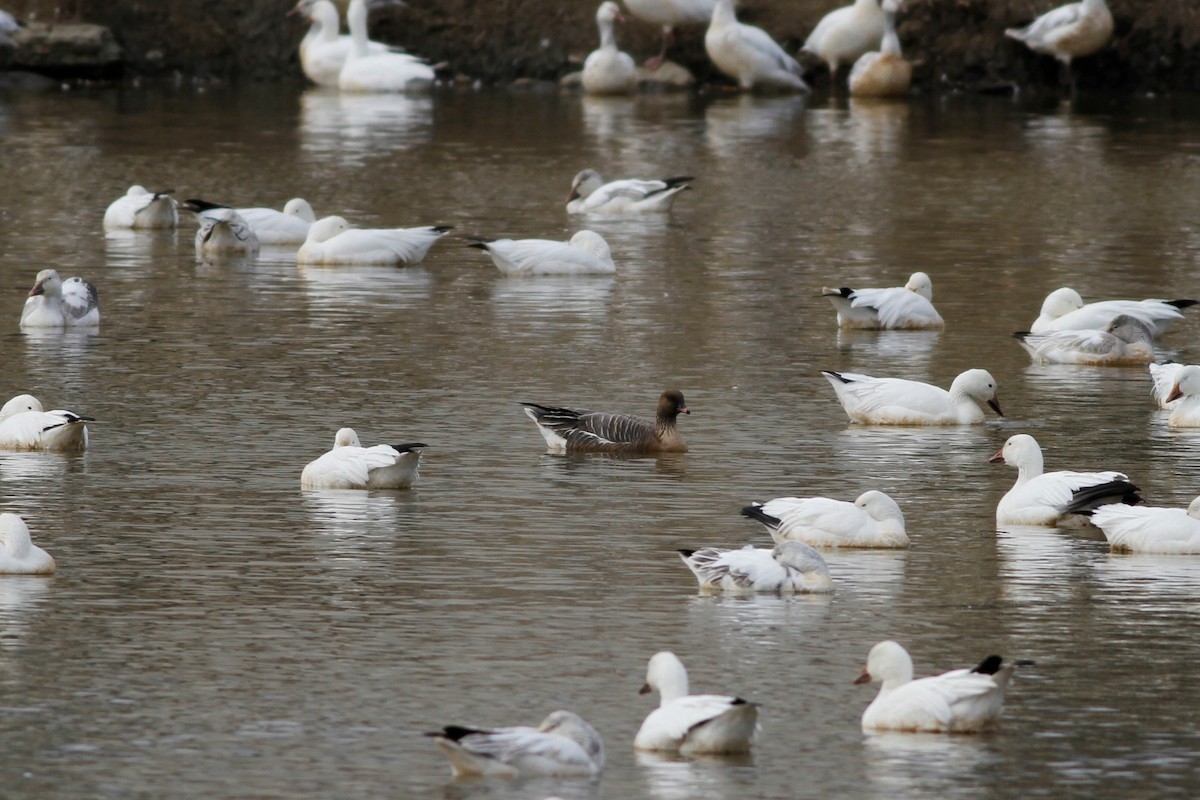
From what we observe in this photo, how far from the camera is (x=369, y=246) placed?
23.2m

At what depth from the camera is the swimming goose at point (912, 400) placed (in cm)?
1512

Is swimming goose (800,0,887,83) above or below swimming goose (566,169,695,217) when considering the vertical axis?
above

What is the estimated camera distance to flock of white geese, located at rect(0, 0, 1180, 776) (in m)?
8.27

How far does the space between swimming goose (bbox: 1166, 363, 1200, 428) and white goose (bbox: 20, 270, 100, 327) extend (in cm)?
879

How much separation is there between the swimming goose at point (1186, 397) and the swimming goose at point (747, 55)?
28095 millimetres

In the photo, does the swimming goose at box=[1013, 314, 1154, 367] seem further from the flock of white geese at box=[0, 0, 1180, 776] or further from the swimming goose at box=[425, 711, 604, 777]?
the swimming goose at box=[425, 711, 604, 777]

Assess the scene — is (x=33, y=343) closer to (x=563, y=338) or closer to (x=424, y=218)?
(x=563, y=338)

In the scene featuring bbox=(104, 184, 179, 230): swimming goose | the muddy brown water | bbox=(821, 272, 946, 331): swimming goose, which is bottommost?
the muddy brown water

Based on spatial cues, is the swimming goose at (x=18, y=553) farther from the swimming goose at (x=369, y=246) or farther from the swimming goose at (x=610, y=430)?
the swimming goose at (x=369, y=246)

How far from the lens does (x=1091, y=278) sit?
21.7 metres

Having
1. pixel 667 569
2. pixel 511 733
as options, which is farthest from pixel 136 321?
pixel 511 733

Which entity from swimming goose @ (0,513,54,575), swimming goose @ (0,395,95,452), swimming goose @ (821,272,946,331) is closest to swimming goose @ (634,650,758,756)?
swimming goose @ (0,513,54,575)

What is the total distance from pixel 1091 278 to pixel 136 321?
898cm

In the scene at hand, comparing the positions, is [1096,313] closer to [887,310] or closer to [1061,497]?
[887,310]
